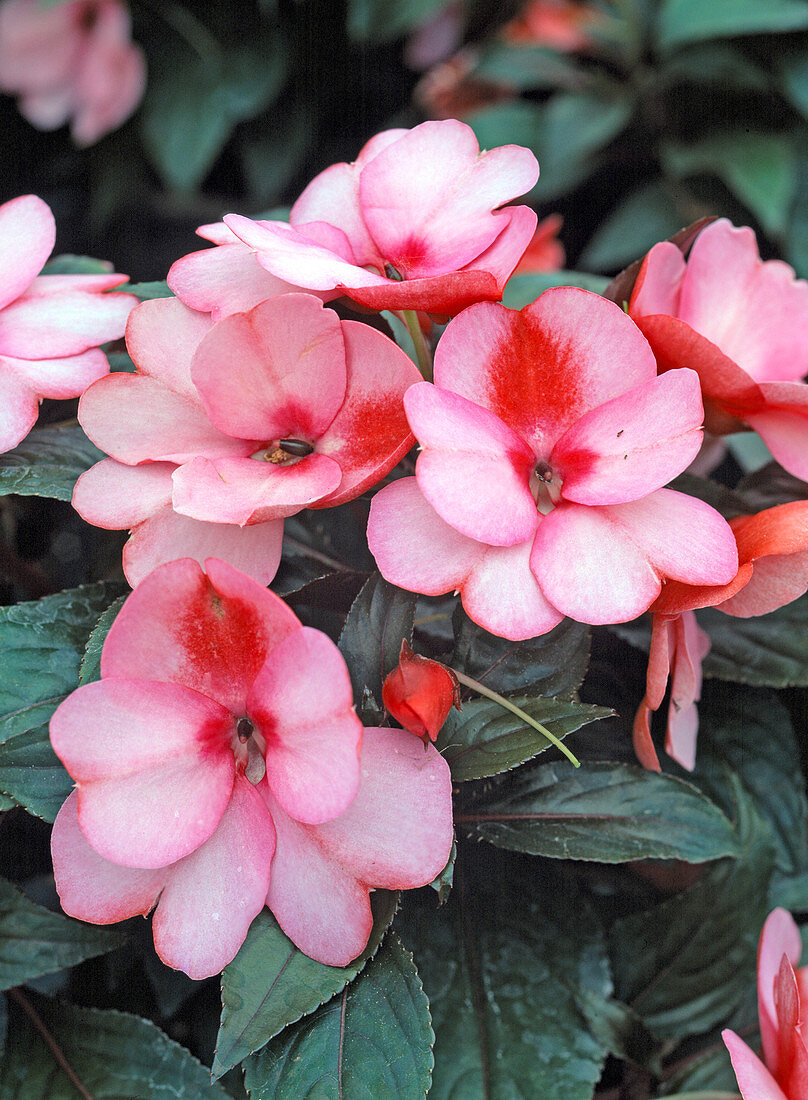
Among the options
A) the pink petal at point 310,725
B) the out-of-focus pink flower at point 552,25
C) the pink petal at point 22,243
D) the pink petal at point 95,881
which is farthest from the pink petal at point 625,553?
the out-of-focus pink flower at point 552,25

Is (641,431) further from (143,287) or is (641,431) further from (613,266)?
(613,266)

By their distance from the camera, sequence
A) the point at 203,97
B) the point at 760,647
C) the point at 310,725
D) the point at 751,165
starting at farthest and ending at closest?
the point at 203,97 < the point at 751,165 < the point at 760,647 < the point at 310,725

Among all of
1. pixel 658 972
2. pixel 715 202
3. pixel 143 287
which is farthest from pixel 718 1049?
pixel 715 202

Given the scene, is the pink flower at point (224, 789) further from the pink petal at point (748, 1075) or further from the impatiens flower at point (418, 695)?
the pink petal at point (748, 1075)

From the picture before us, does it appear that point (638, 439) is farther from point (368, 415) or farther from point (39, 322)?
point (39, 322)

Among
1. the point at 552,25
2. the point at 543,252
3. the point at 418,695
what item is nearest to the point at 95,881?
the point at 418,695

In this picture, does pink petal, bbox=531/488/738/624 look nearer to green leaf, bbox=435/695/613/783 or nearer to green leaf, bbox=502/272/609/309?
green leaf, bbox=435/695/613/783

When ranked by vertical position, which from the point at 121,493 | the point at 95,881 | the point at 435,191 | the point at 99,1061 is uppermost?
the point at 435,191
